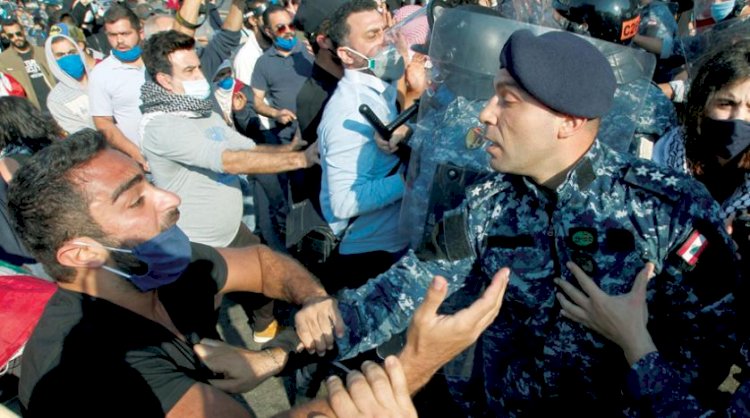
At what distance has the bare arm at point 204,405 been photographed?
168cm

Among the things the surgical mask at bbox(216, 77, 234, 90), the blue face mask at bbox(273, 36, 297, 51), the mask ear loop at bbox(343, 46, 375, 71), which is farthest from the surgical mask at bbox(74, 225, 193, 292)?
the blue face mask at bbox(273, 36, 297, 51)

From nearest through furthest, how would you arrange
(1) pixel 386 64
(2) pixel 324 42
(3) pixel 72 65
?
(1) pixel 386 64
(2) pixel 324 42
(3) pixel 72 65

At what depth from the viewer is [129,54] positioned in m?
4.77

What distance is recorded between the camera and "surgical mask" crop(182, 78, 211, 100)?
12.0 feet

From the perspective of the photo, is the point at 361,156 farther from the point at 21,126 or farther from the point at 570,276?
the point at 21,126

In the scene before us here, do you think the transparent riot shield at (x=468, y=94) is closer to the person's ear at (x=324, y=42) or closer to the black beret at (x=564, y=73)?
the black beret at (x=564, y=73)

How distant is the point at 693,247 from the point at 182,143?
265 centimetres

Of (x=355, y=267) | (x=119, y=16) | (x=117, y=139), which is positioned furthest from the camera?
(x=119, y=16)

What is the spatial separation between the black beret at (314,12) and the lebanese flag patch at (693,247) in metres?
2.70

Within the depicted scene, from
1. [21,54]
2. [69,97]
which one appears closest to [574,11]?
[69,97]

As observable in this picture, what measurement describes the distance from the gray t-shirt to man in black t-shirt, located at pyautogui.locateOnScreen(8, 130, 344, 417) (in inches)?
42.1

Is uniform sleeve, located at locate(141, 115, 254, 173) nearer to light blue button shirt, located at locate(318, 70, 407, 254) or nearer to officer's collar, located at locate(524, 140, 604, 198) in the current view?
light blue button shirt, located at locate(318, 70, 407, 254)

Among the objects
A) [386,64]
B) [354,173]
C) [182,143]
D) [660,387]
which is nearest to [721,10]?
[386,64]

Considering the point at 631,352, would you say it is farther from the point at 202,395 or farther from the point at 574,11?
the point at 574,11
